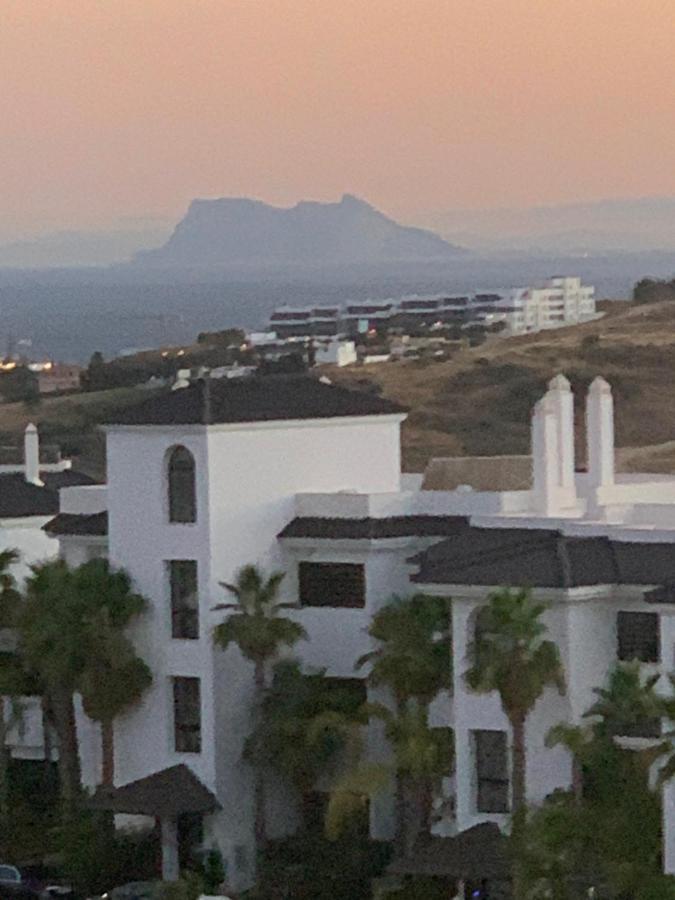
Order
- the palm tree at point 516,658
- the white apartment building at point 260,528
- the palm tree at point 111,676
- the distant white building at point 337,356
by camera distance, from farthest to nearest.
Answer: the distant white building at point 337,356 → the palm tree at point 111,676 → the white apartment building at point 260,528 → the palm tree at point 516,658

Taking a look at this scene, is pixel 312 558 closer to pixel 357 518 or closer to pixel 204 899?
pixel 357 518

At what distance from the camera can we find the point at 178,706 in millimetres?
49688

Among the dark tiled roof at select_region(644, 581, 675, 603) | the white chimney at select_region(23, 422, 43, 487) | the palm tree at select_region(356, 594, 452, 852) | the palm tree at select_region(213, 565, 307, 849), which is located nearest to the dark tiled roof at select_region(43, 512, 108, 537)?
the palm tree at select_region(213, 565, 307, 849)

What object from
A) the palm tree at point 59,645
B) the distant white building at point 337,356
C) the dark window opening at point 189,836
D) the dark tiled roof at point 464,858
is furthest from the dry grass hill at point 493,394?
the dark tiled roof at point 464,858

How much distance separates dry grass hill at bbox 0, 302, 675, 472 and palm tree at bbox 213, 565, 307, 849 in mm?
58795

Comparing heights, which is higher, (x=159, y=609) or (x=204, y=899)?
(x=159, y=609)

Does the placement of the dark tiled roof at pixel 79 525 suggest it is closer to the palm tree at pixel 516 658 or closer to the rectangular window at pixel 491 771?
the rectangular window at pixel 491 771

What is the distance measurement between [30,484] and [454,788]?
1953 cm

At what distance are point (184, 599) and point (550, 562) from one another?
7.69 m

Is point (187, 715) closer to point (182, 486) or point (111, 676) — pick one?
point (111, 676)

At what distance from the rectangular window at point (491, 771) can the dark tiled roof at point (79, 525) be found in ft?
32.3

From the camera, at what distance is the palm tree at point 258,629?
157ft

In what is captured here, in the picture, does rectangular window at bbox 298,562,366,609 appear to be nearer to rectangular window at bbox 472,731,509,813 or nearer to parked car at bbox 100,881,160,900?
rectangular window at bbox 472,731,509,813

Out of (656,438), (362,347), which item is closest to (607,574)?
(656,438)
